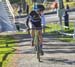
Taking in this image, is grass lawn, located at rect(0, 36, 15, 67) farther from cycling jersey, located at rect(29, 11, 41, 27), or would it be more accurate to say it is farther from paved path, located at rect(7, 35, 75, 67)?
cycling jersey, located at rect(29, 11, 41, 27)

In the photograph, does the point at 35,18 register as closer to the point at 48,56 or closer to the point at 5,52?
the point at 48,56

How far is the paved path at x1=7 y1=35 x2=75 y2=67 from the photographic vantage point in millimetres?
12031

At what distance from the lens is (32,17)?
12961 millimetres

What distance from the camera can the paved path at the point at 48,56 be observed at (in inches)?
474

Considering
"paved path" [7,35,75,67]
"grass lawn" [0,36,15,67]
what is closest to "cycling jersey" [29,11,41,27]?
"paved path" [7,35,75,67]

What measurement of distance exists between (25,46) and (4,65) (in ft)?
15.1

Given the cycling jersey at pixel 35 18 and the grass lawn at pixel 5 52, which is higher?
the cycling jersey at pixel 35 18

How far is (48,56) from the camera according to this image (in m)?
13.4

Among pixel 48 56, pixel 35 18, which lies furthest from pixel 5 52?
pixel 35 18

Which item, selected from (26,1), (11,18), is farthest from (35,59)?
(26,1)

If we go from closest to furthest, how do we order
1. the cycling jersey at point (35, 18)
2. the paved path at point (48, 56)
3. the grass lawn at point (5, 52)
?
1. the paved path at point (48, 56)
2. the grass lawn at point (5, 52)
3. the cycling jersey at point (35, 18)

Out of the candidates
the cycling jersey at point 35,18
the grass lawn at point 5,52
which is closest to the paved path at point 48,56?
the grass lawn at point 5,52

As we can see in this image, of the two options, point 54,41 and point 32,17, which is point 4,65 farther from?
point 54,41

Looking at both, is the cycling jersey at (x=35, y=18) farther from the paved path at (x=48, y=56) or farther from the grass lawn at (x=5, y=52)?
the grass lawn at (x=5, y=52)
